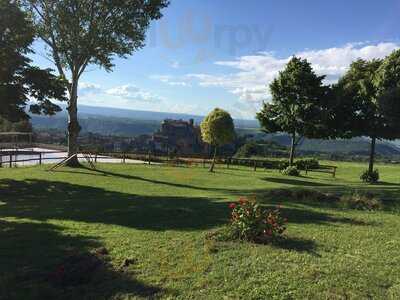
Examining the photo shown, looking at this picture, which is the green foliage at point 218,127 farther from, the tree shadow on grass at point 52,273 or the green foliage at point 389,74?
the tree shadow on grass at point 52,273

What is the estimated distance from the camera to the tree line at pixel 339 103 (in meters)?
27.3

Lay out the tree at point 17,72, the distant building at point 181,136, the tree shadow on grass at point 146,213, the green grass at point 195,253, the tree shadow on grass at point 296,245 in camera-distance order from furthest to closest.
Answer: the distant building at point 181,136 < the tree at point 17,72 < the tree shadow on grass at point 146,213 < the tree shadow on grass at point 296,245 < the green grass at point 195,253

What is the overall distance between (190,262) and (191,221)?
121 inches

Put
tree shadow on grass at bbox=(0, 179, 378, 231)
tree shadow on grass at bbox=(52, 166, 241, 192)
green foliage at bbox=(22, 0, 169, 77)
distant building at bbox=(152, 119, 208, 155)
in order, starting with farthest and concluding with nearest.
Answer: distant building at bbox=(152, 119, 208, 155), green foliage at bbox=(22, 0, 169, 77), tree shadow on grass at bbox=(52, 166, 241, 192), tree shadow on grass at bbox=(0, 179, 378, 231)

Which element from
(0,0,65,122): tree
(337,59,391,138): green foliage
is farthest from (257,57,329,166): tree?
(0,0,65,122): tree

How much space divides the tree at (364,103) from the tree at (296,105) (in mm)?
2098

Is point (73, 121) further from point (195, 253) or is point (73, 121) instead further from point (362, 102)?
point (195, 253)

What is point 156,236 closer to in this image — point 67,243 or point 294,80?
point 67,243

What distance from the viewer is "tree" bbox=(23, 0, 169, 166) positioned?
25.4 m

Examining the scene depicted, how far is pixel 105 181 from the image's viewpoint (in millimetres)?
22000

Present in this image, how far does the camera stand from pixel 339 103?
31.6 m

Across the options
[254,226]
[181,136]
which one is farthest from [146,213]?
[181,136]

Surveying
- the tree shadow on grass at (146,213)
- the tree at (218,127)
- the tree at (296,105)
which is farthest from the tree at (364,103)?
the tree shadow on grass at (146,213)

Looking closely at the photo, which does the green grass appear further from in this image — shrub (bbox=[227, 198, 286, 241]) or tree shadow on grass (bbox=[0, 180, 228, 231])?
shrub (bbox=[227, 198, 286, 241])
